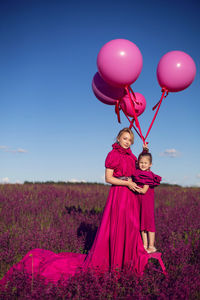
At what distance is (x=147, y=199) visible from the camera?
10.6 ft

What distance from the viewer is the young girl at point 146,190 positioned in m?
3.12

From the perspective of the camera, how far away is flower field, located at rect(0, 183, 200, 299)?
249cm

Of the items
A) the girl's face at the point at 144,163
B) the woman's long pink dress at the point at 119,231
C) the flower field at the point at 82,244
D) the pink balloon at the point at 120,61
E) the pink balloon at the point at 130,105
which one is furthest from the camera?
the pink balloon at the point at 130,105

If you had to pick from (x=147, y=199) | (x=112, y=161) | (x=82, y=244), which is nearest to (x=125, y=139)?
(x=112, y=161)

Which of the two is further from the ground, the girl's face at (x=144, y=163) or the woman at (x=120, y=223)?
the girl's face at (x=144, y=163)

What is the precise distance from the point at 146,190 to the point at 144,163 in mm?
314

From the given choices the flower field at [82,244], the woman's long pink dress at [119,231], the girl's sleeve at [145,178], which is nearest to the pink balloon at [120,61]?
the woman's long pink dress at [119,231]

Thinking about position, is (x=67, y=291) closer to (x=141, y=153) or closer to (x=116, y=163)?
(x=116, y=163)

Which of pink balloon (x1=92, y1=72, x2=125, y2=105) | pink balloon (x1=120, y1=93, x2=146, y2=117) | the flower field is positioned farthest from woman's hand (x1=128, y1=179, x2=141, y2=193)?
pink balloon (x1=92, y1=72, x2=125, y2=105)

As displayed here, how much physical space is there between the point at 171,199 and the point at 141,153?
6049 mm

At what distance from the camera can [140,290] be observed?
2525 mm

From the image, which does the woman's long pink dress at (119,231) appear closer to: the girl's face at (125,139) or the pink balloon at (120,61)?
the girl's face at (125,139)

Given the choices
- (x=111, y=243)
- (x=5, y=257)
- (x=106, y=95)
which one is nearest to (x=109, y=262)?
(x=111, y=243)

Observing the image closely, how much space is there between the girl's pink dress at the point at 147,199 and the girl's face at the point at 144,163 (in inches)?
2.3
